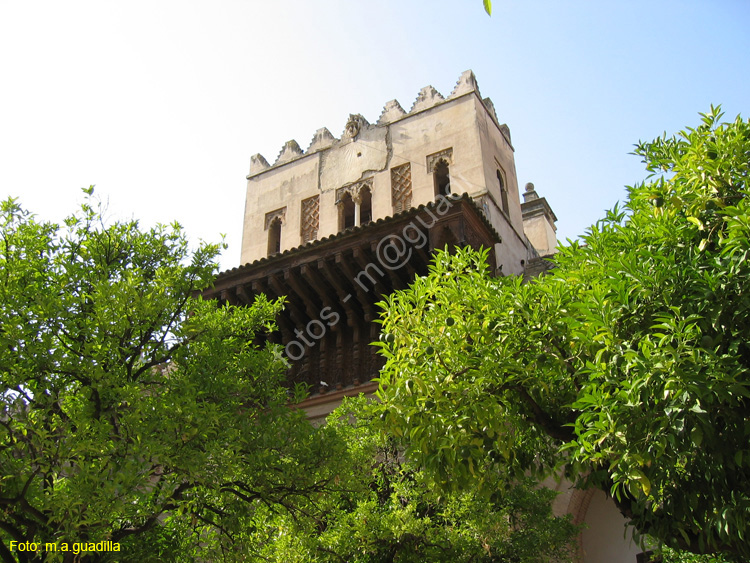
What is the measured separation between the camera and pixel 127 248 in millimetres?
7434

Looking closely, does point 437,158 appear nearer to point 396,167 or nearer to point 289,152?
point 396,167

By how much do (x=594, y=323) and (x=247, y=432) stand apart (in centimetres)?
347

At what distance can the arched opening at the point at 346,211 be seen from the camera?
15.3 metres

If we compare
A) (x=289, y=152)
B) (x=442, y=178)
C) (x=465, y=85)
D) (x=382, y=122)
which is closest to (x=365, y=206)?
(x=442, y=178)

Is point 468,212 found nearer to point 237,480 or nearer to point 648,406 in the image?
A: point 237,480

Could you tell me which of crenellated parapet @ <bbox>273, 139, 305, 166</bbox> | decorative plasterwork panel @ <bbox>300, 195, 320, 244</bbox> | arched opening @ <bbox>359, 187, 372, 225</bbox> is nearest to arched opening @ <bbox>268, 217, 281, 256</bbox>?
decorative plasterwork panel @ <bbox>300, 195, 320, 244</bbox>

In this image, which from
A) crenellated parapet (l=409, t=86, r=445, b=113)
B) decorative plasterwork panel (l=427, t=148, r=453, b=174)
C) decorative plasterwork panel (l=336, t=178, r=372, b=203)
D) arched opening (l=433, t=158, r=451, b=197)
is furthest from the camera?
crenellated parapet (l=409, t=86, r=445, b=113)

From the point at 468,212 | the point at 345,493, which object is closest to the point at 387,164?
the point at 468,212

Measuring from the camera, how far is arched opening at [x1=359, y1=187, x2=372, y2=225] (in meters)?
15.3

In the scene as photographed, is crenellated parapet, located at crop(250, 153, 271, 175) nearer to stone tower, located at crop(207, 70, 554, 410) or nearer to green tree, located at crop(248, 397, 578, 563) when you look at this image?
stone tower, located at crop(207, 70, 554, 410)

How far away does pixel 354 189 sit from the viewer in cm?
1556

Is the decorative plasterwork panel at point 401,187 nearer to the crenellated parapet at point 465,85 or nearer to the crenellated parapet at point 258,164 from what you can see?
the crenellated parapet at point 465,85

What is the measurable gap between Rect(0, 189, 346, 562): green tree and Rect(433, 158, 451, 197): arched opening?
759cm

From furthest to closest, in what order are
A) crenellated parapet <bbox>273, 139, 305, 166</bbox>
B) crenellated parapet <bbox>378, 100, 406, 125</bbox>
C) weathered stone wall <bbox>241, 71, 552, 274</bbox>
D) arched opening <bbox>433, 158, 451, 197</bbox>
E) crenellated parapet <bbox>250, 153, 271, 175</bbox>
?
crenellated parapet <bbox>250, 153, 271, 175</bbox>, crenellated parapet <bbox>273, 139, 305, 166</bbox>, crenellated parapet <bbox>378, 100, 406, 125</bbox>, arched opening <bbox>433, 158, 451, 197</bbox>, weathered stone wall <bbox>241, 71, 552, 274</bbox>
